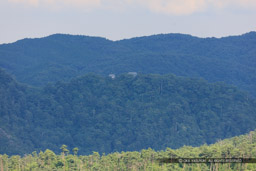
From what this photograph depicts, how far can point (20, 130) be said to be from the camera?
538 feet

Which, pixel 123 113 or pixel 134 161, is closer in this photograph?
pixel 134 161

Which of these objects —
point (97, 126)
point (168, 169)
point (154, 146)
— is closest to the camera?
point (168, 169)

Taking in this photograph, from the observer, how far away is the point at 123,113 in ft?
575

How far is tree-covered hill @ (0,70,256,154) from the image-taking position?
16362 cm

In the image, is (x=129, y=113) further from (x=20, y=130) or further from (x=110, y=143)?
(x=20, y=130)

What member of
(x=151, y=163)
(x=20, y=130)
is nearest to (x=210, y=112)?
(x=20, y=130)

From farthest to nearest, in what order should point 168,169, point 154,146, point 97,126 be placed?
point 97,126
point 154,146
point 168,169

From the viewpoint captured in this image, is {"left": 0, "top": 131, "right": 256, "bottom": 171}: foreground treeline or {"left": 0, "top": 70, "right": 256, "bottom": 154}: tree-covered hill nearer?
{"left": 0, "top": 131, "right": 256, "bottom": 171}: foreground treeline

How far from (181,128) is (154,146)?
9693 mm

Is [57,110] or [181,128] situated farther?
[57,110]

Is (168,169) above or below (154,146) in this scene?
above

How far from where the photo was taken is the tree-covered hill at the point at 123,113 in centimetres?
16362

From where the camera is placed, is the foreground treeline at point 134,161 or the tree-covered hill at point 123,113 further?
the tree-covered hill at point 123,113

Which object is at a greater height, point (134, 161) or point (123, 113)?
point (134, 161)
